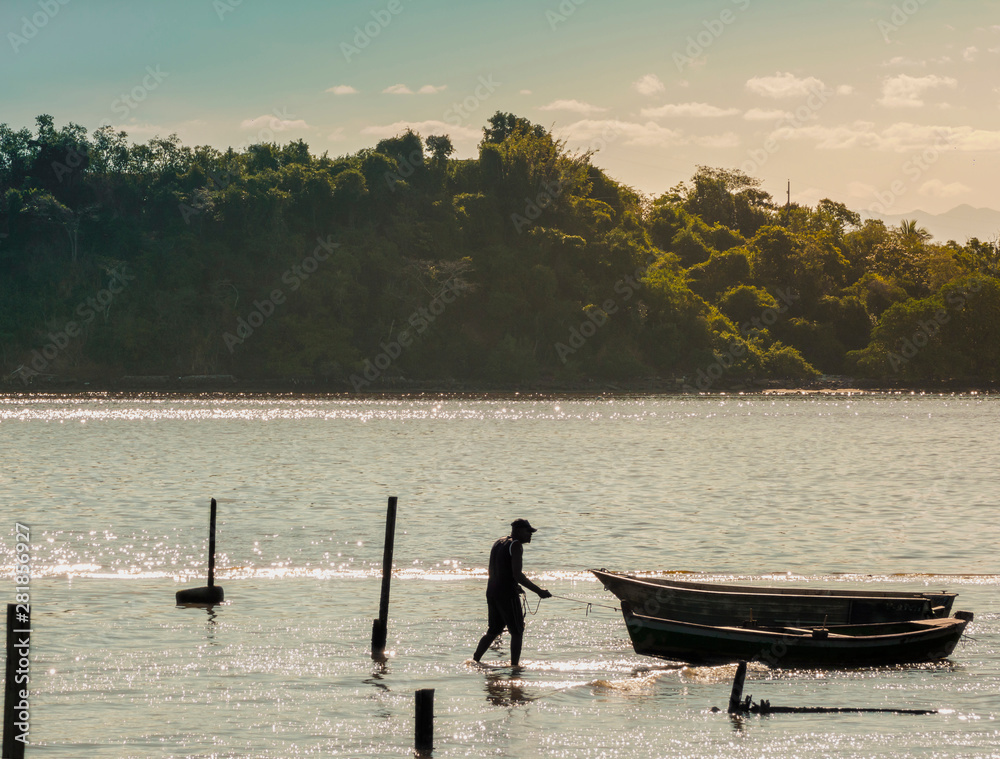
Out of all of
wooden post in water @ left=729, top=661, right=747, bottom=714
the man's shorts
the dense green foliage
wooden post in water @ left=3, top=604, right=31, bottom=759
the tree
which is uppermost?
the tree

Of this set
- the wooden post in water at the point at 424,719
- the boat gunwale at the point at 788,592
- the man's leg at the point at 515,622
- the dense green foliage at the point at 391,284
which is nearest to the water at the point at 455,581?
the man's leg at the point at 515,622

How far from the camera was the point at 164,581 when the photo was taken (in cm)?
2358

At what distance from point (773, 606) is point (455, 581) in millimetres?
8211

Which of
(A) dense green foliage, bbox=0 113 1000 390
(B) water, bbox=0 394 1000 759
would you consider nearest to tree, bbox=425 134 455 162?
(A) dense green foliage, bbox=0 113 1000 390

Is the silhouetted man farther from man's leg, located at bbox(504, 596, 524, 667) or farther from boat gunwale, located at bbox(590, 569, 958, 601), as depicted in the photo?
boat gunwale, located at bbox(590, 569, 958, 601)

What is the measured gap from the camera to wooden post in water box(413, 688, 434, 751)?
38.9ft

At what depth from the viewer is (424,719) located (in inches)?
478

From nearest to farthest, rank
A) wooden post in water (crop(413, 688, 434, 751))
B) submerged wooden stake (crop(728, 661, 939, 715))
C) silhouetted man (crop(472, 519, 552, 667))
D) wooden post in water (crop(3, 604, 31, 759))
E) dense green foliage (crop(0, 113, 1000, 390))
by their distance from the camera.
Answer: wooden post in water (crop(3, 604, 31, 759)), wooden post in water (crop(413, 688, 434, 751)), submerged wooden stake (crop(728, 661, 939, 715)), silhouetted man (crop(472, 519, 552, 667)), dense green foliage (crop(0, 113, 1000, 390))

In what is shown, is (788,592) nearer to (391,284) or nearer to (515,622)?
(515,622)

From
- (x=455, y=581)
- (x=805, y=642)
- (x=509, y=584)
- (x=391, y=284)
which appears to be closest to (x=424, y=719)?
(x=509, y=584)

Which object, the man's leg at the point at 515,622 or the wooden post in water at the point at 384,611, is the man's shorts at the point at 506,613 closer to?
the man's leg at the point at 515,622

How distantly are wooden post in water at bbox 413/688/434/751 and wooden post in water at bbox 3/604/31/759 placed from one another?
3921mm

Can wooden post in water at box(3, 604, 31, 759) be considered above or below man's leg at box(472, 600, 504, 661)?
above

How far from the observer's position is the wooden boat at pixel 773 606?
56.0 feet
